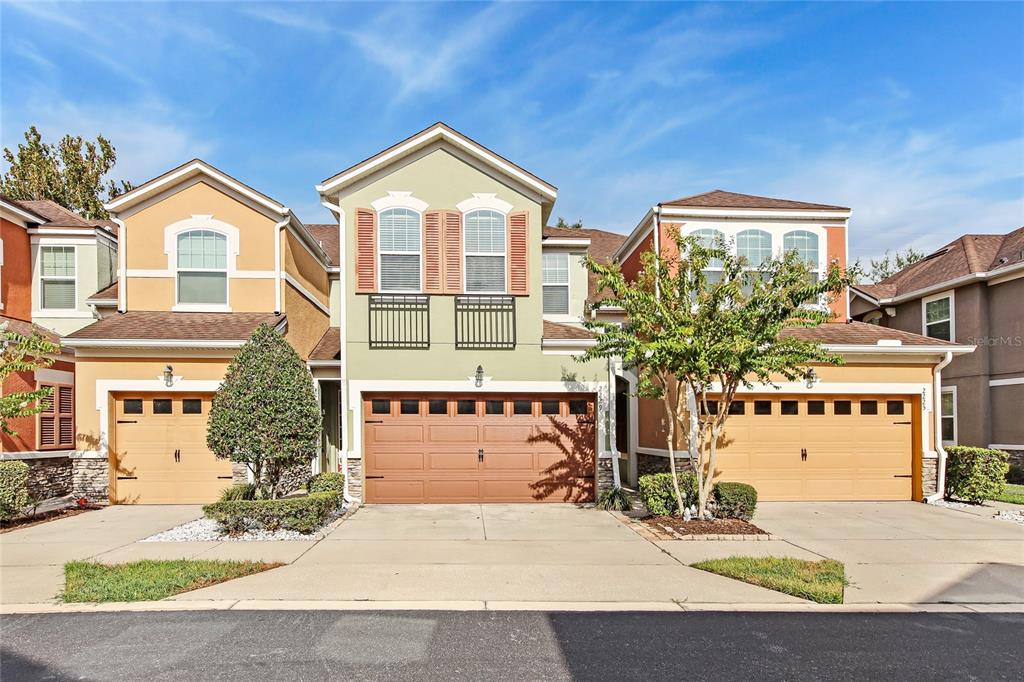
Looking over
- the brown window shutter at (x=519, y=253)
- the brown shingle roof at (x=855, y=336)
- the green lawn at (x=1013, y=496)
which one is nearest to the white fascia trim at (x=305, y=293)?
the brown window shutter at (x=519, y=253)

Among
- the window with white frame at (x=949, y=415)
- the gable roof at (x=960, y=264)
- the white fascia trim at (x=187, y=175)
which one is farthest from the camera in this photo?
the window with white frame at (x=949, y=415)

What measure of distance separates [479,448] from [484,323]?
256cm

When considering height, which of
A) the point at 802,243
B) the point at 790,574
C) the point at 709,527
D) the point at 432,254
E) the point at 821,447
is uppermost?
the point at 802,243

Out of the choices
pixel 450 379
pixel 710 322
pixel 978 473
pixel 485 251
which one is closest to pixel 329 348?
pixel 450 379

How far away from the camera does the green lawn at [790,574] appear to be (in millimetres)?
6828

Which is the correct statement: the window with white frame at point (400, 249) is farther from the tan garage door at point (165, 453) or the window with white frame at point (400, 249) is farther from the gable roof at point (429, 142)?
the tan garage door at point (165, 453)

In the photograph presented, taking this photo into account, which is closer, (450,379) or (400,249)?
(450,379)

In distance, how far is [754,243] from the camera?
14.4m

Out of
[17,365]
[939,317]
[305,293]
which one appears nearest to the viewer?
[17,365]

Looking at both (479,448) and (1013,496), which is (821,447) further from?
(479,448)

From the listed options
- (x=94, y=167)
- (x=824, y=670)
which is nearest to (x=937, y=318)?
(x=824, y=670)

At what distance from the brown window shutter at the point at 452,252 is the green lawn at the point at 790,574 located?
7.24 meters

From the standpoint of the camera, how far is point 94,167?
27.3 meters

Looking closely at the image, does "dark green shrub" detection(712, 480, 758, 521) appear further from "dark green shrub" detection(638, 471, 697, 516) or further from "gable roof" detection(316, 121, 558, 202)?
"gable roof" detection(316, 121, 558, 202)
